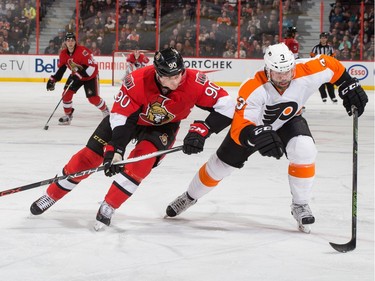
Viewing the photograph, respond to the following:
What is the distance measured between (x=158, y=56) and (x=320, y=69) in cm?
84

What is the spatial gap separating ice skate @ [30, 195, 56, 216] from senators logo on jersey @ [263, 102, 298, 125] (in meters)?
1.23

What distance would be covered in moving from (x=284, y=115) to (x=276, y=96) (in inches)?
5.0

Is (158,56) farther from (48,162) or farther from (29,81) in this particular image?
(29,81)

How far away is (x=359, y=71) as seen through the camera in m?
15.2

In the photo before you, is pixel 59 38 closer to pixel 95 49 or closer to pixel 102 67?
pixel 95 49

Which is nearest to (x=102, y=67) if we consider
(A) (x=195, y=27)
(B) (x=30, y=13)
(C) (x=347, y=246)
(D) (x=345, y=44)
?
(B) (x=30, y=13)

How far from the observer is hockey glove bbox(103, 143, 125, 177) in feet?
12.4

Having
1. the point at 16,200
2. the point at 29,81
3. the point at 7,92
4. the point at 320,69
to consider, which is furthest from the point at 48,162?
the point at 29,81

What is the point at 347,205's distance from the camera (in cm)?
466

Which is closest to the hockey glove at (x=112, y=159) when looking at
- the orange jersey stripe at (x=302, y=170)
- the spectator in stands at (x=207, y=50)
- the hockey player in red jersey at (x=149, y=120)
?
the hockey player in red jersey at (x=149, y=120)

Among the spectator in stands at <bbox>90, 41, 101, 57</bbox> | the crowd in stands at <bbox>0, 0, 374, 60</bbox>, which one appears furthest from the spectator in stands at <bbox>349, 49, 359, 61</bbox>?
the spectator in stands at <bbox>90, 41, 101, 57</bbox>

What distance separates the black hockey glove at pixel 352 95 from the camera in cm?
397

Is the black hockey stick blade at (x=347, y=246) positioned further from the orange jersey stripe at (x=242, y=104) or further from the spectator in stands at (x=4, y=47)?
the spectator in stands at (x=4, y=47)

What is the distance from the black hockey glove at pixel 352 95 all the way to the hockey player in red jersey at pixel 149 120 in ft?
1.87
